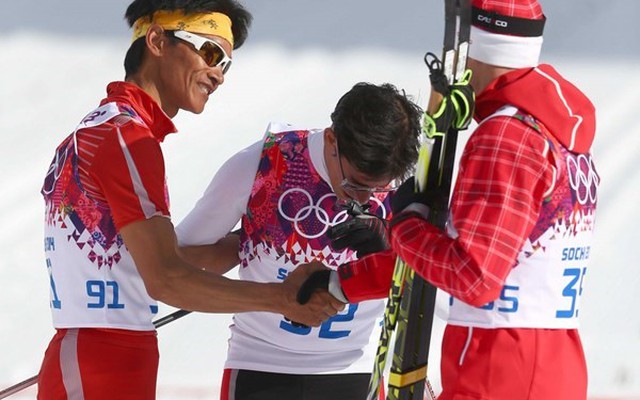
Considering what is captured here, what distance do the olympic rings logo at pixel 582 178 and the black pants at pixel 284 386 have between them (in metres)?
0.86

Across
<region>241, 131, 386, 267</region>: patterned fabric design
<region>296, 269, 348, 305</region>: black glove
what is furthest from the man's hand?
<region>241, 131, 386, 267</region>: patterned fabric design

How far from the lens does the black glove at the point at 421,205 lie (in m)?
2.08

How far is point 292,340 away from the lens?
2705mm

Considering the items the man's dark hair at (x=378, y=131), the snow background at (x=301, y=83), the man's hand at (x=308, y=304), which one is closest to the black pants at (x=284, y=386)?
the man's hand at (x=308, y=304)

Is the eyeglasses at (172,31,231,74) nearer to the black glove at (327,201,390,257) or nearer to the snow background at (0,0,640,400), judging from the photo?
the black glove at (327,201,390,257)

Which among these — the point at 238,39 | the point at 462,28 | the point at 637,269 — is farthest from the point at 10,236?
the point at 462,28

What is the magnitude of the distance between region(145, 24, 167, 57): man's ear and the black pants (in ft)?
2.37

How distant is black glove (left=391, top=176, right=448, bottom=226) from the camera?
6.82ft

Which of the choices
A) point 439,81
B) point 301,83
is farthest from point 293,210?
point 301,83

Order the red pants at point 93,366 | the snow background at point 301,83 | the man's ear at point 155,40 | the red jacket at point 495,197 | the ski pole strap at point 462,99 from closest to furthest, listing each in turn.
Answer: the red jacket at point 495,197
the ski pole strap at point 462,99
the red pants at point 93,366
the man's ear at point 155,40
the snow background at point 301,83

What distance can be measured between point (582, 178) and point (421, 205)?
27 centimetres

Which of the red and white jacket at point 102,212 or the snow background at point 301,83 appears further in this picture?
the snow background at point 301,83

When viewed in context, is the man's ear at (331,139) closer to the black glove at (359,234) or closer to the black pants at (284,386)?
the black glove at (359,234)

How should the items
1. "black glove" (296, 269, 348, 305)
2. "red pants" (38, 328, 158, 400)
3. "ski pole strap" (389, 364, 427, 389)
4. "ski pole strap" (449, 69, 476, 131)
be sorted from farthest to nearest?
"black glove" (296, 269, 348, 305), "red pants" (38, 328, 158, 400), "ski pole strap" (389, 364, 427, 389), "ski pole strap" (449, 69, 476, 131)
